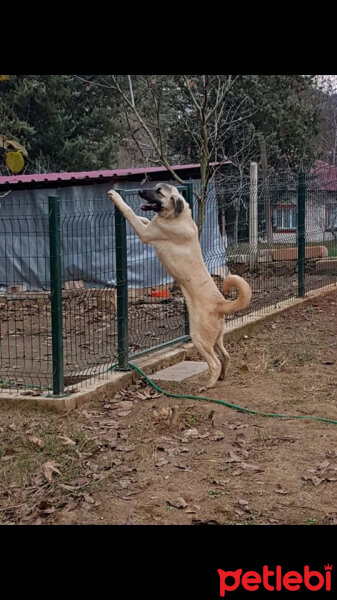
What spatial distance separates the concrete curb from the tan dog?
921 mm

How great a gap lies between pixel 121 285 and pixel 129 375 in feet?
3.00

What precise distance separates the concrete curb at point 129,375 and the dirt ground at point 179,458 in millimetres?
89

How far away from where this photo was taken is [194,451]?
5.56 meters

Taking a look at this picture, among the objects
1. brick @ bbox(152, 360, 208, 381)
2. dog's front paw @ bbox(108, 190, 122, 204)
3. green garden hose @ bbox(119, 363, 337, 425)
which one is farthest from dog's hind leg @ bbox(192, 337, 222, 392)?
dog's front paw @ bbox(108, 190, 122, 204)

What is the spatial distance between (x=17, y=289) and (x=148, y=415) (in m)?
8.86

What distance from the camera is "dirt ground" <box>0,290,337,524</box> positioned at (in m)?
4.49

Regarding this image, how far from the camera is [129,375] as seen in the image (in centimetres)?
761

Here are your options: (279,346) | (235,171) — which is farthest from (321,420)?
(235,171)

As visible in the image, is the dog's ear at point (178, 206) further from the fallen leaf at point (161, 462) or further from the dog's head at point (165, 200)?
the fallen leaf at point (161, 462)

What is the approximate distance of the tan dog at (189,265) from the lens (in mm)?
7020

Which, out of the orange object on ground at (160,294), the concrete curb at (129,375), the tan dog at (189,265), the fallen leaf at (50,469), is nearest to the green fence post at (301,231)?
the concrete curb at (129,375)

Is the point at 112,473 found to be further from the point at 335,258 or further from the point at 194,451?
the point at 335,258

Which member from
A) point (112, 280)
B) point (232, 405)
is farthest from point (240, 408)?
point (112, 280)

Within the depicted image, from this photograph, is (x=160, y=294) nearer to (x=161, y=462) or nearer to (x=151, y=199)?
(x=151, y=199)
